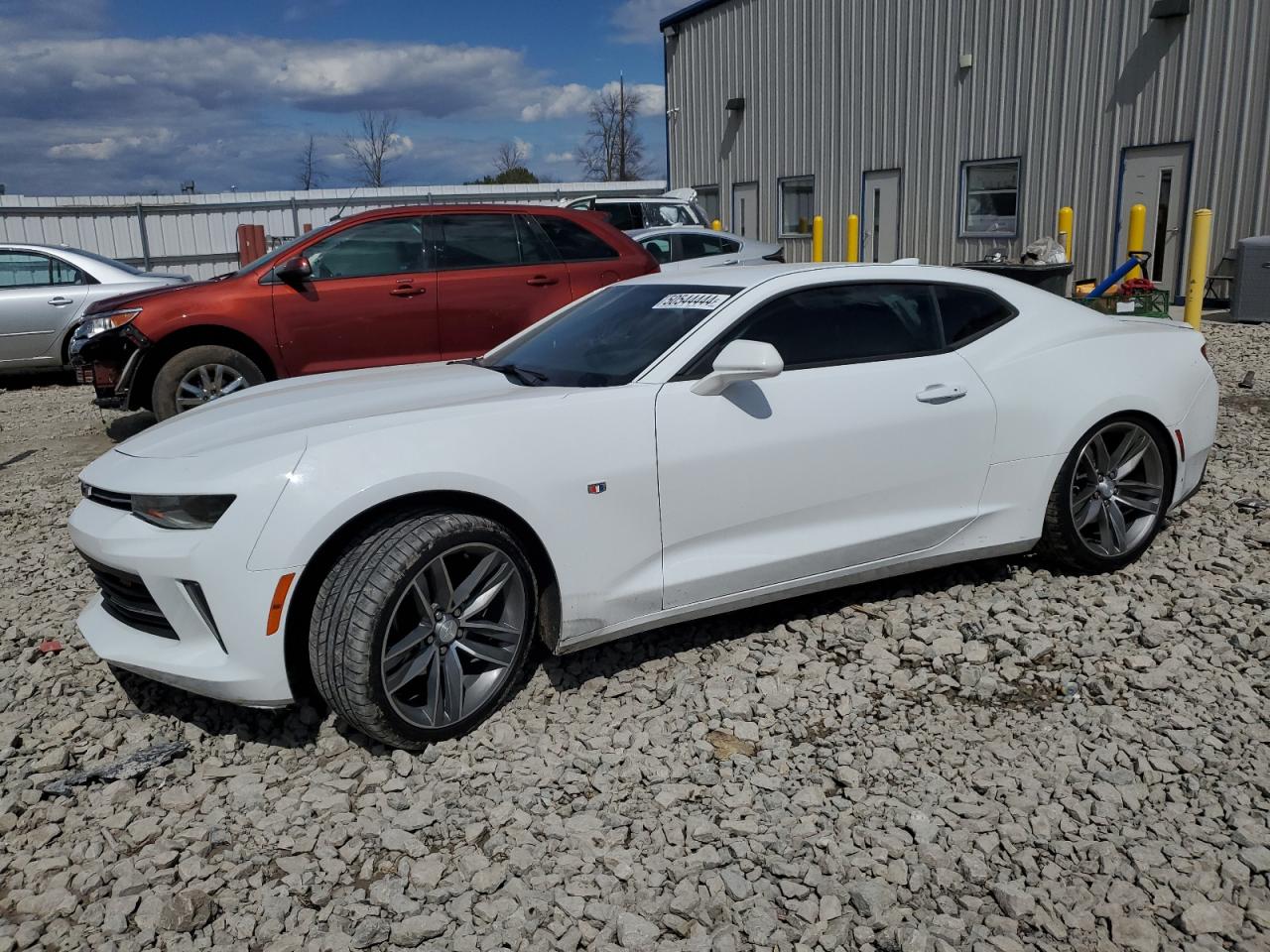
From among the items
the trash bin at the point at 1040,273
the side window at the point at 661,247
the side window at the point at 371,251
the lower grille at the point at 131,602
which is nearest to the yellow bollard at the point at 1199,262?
the trash bin at the point at 1040,273

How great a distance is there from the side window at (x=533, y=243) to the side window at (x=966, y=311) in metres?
4.20

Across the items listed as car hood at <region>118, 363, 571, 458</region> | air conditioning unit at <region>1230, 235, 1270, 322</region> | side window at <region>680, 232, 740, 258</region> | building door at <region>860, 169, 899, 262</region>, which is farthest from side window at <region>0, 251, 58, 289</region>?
building door at <region>860, 169, 899, 262</region>

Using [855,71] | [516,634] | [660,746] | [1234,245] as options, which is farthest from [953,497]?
[855,71]

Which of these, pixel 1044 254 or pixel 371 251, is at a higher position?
pixel 371 251

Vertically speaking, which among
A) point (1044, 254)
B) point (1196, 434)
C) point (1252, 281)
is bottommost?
point (1196, 434)

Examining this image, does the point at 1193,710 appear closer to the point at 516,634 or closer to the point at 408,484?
the point at 516,634

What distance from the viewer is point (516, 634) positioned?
10.7ft

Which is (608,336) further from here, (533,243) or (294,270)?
(533,243)

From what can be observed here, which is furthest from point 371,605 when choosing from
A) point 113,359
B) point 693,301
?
point 113,359

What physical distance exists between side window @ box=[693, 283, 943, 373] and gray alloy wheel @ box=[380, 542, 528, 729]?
1.04 metres

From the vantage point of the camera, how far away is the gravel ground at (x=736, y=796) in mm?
2471

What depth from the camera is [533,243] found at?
304 inches

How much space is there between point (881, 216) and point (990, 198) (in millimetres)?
2515

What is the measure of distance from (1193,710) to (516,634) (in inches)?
89.1
